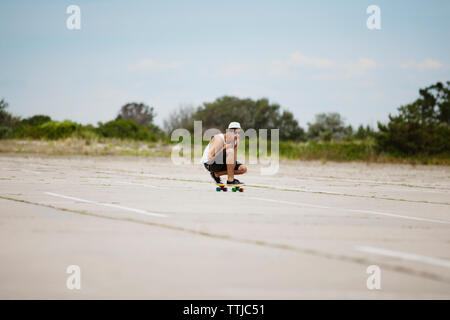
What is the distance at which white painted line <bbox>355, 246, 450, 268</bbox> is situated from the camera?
14.6 ft

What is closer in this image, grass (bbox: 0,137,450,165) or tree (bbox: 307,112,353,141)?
grass (bbox: 0,137,450,165)

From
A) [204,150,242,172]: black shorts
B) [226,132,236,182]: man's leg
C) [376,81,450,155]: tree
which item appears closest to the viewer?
[226,132,236,182]: man's leg

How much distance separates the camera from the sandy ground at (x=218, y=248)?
12.0ft

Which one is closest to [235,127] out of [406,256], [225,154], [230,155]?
[230,155]

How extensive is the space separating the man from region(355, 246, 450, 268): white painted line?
615cm

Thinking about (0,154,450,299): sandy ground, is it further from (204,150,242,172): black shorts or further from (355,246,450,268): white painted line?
(204,150,242,172): black shorts

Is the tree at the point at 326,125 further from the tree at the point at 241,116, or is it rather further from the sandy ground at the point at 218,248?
the sandy ground at the point at 218,248

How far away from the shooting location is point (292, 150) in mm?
35906

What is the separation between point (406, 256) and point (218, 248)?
1.74 metres

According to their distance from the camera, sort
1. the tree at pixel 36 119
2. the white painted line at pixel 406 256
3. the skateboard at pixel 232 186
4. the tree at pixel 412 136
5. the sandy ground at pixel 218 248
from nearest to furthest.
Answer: the sandy ground at pixel 218 248, the white painted line at pixel 406 256, the skateboard at pixel 232 186, the tree at pixel 412 136, the tree at pixel 36 119

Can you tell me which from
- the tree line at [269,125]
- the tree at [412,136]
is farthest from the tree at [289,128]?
the tree at [412,136]

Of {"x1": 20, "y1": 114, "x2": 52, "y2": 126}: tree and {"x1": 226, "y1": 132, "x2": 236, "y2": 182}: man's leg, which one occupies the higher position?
{"x1": 20, "y1": 114, "x2": 52, "y2": 126}: tree

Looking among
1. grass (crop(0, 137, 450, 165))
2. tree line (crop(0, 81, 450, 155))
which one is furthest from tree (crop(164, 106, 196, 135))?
grass (crop(0, 137, 450, 165))
